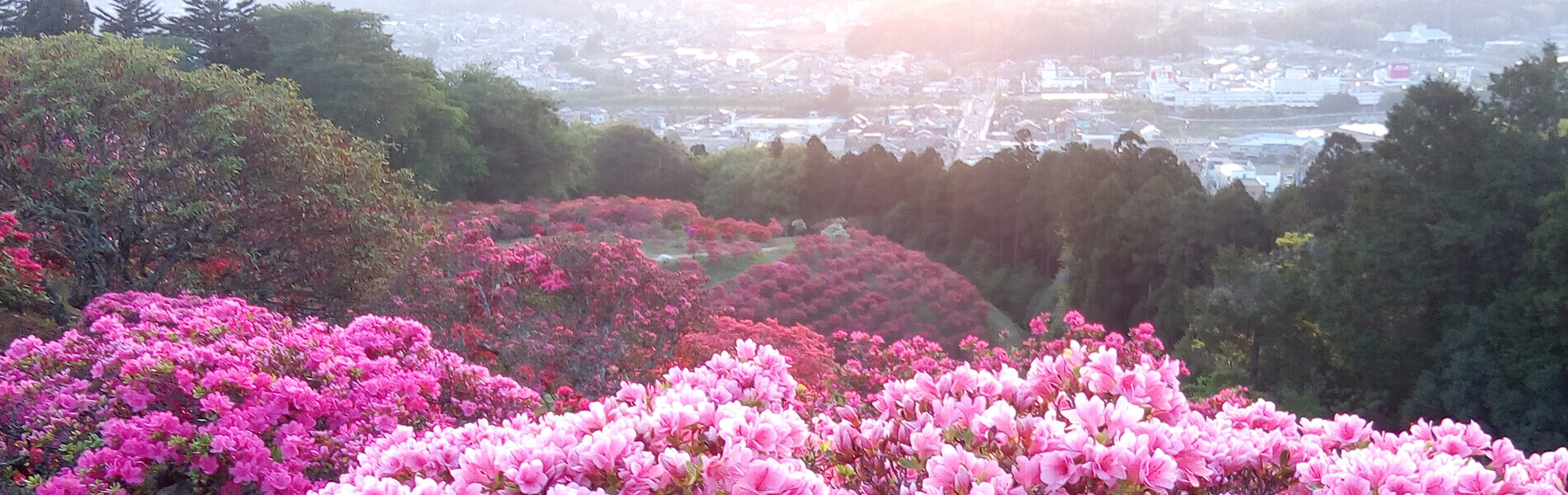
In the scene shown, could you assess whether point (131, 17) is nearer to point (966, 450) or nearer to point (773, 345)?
point (773, 345)

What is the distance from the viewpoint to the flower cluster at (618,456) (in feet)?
6.98

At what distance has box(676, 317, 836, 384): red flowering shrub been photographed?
611 cm

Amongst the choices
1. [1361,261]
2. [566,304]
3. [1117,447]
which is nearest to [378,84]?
[566,304]

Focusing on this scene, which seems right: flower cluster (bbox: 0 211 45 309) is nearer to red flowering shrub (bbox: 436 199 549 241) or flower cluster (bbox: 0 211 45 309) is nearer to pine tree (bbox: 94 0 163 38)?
red flowering shrub (bbox: 436 199 549 241)

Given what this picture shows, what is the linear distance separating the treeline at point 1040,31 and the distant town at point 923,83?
0.66 meters

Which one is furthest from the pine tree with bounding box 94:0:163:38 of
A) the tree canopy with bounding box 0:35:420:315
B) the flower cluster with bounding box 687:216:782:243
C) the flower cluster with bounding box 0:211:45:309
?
the flower cluster with bounding box 0:211:45:309

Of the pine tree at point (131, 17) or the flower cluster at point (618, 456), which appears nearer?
the flower cluster at point (618, 456)

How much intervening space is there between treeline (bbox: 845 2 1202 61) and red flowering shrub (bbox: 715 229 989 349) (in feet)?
85.5

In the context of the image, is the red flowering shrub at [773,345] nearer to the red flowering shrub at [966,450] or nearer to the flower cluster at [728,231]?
the red flowering shrub at [966,450]

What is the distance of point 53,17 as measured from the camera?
1914cm

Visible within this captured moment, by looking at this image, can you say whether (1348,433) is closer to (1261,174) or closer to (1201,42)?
(1261,174)

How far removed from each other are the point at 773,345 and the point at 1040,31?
32847 millimetres

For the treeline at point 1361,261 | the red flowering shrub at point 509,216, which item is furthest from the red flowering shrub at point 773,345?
the red flowering shrub at point 509,216

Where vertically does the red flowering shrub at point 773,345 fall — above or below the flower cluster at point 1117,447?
below
